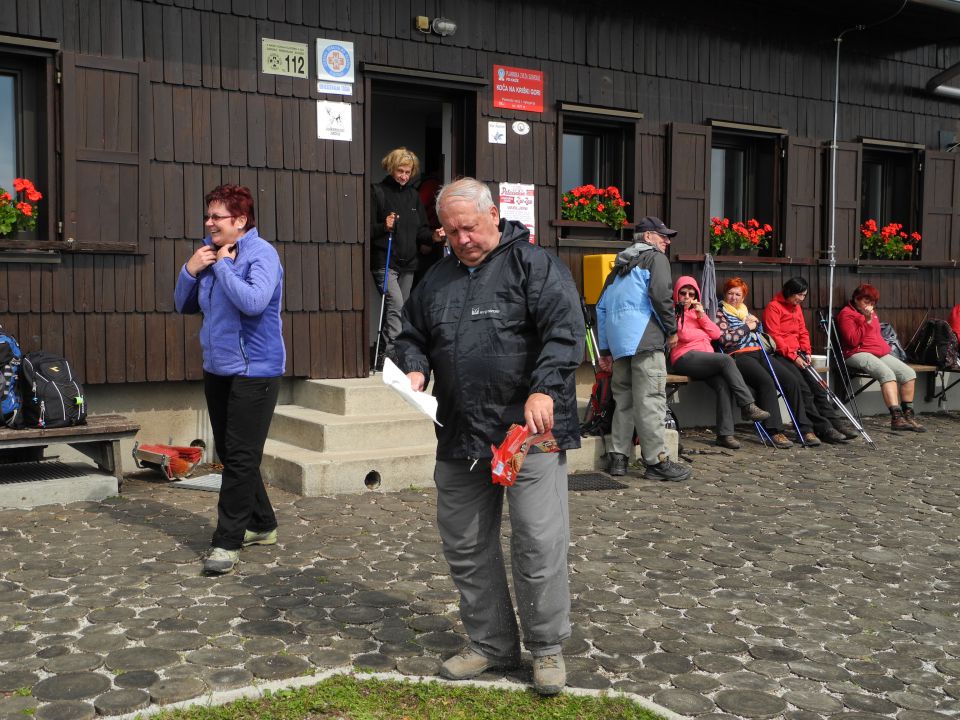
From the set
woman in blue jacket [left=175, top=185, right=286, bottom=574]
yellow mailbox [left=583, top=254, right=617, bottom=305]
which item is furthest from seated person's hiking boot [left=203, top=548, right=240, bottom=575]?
yellow mailbox [left=583, top=254, right=617, bottom=305]

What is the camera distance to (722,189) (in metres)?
10.7

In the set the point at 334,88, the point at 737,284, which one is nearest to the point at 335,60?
the point at 334,88

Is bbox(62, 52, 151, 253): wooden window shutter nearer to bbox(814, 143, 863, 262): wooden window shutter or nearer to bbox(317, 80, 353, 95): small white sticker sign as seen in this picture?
bbox(317, 80, 353, 95): small white sticker sign

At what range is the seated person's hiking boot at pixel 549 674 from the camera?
3.40m

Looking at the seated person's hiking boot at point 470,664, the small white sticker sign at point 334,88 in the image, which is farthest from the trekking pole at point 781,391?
the seated person's hiking boot at point 470,664

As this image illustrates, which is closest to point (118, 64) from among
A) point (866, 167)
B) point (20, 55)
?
point (20, 55)

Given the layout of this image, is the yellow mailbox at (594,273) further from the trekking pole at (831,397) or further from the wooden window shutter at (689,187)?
the trekking pole at (831,397)

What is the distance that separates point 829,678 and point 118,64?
6074mm

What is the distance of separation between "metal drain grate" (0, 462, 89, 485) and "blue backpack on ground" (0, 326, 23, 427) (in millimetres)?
358

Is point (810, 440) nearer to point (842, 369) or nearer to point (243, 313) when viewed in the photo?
point (842, 369)

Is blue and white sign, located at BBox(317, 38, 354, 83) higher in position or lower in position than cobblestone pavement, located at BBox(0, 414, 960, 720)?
higher

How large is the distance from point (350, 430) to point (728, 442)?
11.3 ft

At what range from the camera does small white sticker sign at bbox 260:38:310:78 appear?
304 inches

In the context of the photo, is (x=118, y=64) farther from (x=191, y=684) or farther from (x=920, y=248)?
(x=920, y=248)
